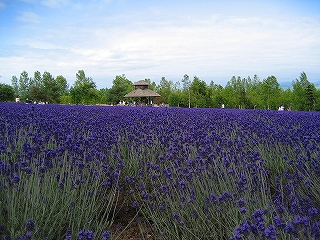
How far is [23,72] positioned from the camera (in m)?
73.3

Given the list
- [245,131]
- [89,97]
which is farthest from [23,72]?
[245,131]

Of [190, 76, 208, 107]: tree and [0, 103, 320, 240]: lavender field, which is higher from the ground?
[190, 76, 208, 107]: tree

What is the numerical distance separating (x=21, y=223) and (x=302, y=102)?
3204 cm

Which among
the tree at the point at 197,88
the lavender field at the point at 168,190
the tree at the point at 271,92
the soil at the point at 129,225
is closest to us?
the lavender field at the point at 168,190

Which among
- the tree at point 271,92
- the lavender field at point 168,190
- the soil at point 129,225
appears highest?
the tree at point 271,92

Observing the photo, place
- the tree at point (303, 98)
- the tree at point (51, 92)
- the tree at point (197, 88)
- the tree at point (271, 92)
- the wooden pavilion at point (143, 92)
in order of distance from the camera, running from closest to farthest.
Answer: the tree at point (303, 98) → the tree at point (271, 92) → the tree at point (197, 88) → the wooden pavilion at point (143, 92) → the tree at point (51, 92)

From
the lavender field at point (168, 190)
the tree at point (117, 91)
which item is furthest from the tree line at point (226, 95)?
the lavender field at point (168, 190)

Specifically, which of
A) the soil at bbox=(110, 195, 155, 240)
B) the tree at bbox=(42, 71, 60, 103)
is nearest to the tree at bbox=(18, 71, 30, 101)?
the tree at bbox=(42, 71, 60, 103)

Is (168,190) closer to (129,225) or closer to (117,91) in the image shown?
(129,225)

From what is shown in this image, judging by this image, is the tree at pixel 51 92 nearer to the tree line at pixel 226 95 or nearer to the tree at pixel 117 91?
the tree line at pixel 226 95

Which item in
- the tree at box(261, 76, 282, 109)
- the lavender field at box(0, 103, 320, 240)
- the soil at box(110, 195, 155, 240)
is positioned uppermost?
the tree at box(261, 76, 282, 109)

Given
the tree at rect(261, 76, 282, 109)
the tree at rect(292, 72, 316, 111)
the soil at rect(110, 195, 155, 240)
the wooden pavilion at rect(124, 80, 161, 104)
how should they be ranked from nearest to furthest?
the soil at rect(110, 195, 155, 240) → the tree at rect(292, 72, 316, 111) → the tree at rect(261, 76, 282, 109) → the wooden pavilion at rect(124, 80, 161, 104)

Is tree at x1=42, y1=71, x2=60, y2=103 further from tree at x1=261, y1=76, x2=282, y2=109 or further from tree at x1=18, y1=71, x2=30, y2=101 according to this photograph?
tree at x1=261, y1=76, x2=282, y2=109

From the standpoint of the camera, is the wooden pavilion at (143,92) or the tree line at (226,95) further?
the wooden pavilion at (143,92)
